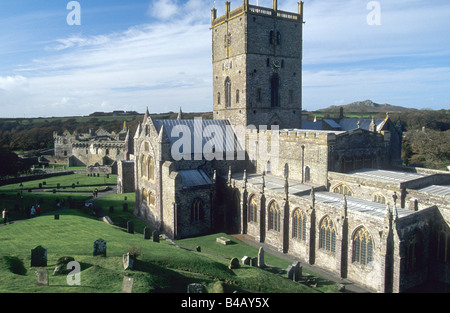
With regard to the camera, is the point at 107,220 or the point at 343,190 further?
the point at 107,220

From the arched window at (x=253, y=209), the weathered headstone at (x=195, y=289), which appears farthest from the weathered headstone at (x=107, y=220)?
the weathered headstone at (x=195, y=289)

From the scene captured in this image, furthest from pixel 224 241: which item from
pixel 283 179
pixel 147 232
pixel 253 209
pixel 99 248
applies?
pixel 99 248

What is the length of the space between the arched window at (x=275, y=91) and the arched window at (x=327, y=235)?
1770 centimetres

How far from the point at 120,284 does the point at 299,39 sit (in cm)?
3370

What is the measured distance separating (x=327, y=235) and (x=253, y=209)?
8.40 meters

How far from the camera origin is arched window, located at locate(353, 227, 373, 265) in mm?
21745

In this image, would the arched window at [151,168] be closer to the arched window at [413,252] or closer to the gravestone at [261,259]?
the gravestone at [261,259]

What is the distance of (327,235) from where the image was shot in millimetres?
24547

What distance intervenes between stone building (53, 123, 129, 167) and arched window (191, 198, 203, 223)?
177 ft

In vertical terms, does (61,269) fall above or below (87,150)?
below

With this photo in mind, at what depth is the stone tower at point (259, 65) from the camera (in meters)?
36.8

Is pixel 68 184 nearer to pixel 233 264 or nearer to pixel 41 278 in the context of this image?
pixel 233 264

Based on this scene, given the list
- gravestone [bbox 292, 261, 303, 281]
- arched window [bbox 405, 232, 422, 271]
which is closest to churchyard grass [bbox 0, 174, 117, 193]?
gravestone [bbox 292, 261, 303, 281]

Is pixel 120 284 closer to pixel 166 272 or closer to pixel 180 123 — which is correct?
pixel 166 272
